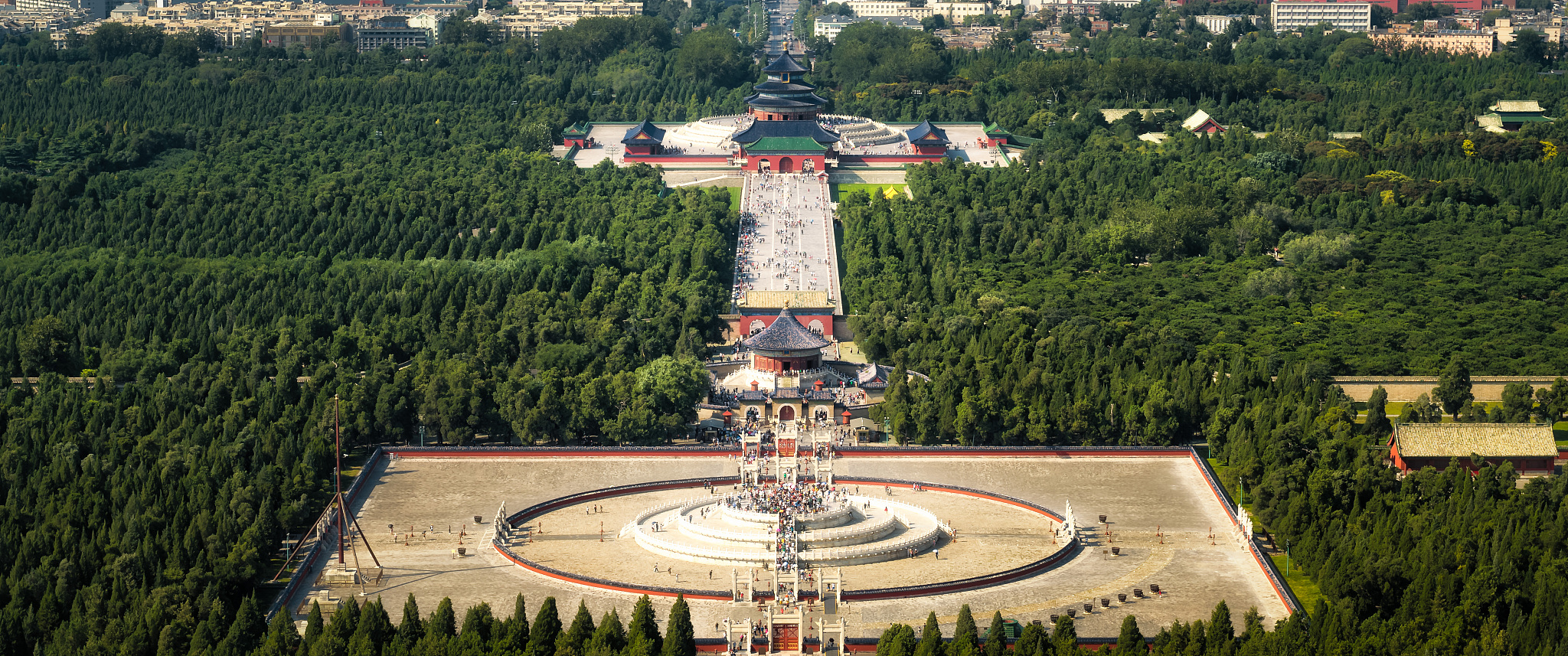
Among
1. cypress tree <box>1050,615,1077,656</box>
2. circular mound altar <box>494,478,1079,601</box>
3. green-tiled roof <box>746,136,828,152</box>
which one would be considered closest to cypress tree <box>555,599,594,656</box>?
circular mound altar <box>494,478,1079,601</box>

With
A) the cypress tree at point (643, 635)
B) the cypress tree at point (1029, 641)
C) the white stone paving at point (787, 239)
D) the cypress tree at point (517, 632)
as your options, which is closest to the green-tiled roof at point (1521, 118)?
the white stone paving at point (787, 239)

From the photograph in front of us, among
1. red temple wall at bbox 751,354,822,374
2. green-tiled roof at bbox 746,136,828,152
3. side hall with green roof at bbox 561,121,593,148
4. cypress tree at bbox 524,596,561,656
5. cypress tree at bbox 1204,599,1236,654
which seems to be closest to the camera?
cypress tree at bbox 1204,599,1236,654

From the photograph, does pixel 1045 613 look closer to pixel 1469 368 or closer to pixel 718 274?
pixel 1469 368

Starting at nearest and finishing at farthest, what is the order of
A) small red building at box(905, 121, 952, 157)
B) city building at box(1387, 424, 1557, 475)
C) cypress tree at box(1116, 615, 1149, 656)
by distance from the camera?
1. cypress tree at box(1116, 615, 1149, 656)
2. city building at box(1387, 424, 1557, 475)
3. small red building at box(905, 121, 952, 157)

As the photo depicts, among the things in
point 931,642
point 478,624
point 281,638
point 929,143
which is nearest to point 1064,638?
point 931,642

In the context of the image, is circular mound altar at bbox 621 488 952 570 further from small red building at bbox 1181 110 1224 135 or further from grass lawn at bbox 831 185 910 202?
small red building at bbox 1181 110 1224 135

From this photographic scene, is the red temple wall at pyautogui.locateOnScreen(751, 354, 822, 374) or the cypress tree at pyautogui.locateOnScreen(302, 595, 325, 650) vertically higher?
the red temple wall at pyautogui.locateOnScreen(751, 354, 822, 374)

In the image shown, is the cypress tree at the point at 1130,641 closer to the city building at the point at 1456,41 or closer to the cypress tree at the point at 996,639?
the cypress tree at the point at 996,639
